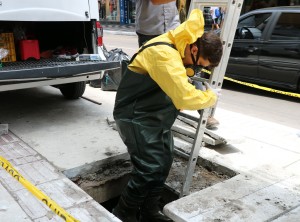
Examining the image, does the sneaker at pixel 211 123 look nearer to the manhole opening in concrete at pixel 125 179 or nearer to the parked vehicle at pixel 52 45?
the manhole opening in concrete at pixel 125 179

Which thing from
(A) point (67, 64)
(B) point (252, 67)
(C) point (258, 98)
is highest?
(A) point (67, 64)

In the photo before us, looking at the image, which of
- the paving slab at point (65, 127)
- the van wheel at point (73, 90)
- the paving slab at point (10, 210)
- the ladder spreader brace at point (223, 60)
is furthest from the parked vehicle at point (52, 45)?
the ladder spreader brace at point (223, 60)

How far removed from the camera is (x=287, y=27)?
6441 millimetres

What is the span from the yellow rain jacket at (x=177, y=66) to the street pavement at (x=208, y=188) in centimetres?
85

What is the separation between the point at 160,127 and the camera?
2.74m

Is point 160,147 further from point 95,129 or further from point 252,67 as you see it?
point 252,67

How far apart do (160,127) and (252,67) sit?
480 centimetres

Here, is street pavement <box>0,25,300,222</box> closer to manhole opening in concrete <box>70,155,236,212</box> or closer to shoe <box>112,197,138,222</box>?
manhole opening in concrete <box>70,155,236,212</box>

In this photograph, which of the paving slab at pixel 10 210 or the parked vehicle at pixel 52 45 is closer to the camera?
the paving slab at pixel 10 210

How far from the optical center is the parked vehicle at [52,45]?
13.0 feet

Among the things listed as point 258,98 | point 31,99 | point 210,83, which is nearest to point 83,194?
point 210,83

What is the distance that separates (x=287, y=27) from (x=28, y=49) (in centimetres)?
458

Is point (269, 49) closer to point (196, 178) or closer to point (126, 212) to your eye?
point (196, 178)

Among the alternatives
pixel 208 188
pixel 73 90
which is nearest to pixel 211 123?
pixel 208 188
